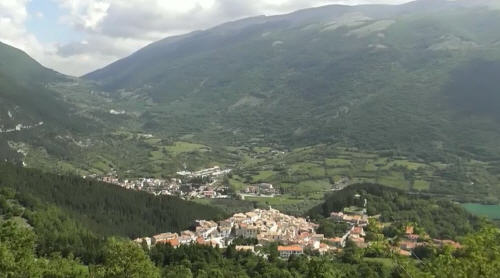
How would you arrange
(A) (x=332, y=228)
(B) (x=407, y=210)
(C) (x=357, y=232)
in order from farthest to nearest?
1. (B) (x=407, y=210)
2. (A) (x=332, y=228)
3. (C) (x=357, y=232)

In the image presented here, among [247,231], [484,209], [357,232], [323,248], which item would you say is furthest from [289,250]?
[484,209]

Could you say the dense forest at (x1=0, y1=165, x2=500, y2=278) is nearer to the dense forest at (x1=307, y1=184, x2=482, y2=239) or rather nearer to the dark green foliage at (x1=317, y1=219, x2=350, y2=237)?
the dense forest at (x1=307, y1=184, x2=482, y2=239)

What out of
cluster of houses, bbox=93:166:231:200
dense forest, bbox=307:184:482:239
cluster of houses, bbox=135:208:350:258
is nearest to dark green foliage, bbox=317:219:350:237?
cluster of houses, bbox=135:208:350:258

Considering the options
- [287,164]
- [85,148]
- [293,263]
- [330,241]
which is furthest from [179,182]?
[293,263]

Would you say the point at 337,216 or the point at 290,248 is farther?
the point at 337,216

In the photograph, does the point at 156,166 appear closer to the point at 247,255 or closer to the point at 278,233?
the point at 278,233

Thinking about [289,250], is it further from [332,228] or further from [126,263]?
[126,263]
